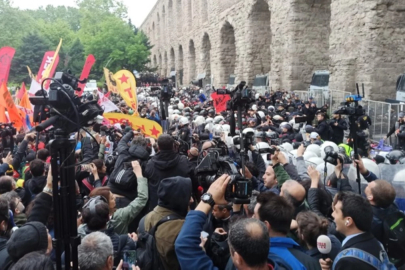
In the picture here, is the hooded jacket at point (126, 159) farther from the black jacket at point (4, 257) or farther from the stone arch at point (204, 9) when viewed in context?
the stone arch at point (204, 9)

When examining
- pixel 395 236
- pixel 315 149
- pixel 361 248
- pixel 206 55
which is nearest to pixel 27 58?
pixel 206 55

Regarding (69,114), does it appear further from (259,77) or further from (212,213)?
(259,77)

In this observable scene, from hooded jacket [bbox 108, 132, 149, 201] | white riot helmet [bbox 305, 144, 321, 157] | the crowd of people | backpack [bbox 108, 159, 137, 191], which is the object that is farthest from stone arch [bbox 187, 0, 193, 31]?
backpack [bbox 108, 159, 137, 191]

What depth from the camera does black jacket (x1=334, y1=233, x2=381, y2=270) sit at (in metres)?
2.56

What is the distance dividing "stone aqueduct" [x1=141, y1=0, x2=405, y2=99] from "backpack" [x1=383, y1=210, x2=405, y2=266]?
9379 millimetres

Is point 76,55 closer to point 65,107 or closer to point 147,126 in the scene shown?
point 147,126

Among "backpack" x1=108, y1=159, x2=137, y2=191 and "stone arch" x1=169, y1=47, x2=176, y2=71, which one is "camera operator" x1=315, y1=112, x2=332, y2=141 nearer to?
"backpack" x1=108, y1=159, x2=137, y2=191

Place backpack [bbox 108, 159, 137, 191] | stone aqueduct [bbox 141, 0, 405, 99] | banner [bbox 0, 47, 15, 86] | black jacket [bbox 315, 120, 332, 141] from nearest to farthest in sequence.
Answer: backpack [bbox 108, 159, 137, 191] → banner [bbox 0, 47, 15, 86] → black jacket [bbox 315, 120, 332, 141] → stone aqueduct [bbox 141, 0, 405, 99]

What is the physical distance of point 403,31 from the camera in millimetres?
12023

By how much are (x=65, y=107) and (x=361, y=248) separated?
2.16 metres

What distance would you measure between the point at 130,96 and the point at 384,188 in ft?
25.4

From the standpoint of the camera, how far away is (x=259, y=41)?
2172cm

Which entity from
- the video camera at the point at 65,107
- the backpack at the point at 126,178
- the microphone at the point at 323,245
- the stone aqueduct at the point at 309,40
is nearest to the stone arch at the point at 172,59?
the stone aqueduct at the point at 309,40

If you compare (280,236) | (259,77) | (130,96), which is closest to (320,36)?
(259,77)
